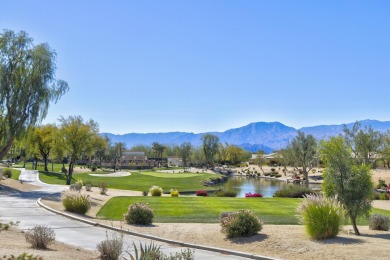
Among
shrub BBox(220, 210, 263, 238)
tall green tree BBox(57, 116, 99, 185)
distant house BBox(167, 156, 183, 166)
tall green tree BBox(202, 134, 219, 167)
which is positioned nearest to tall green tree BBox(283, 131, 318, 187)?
tall green tree BBox(57, 116, 99, 185)

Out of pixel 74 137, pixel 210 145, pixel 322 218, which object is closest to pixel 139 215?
pixel 322 218

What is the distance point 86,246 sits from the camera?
14953mm

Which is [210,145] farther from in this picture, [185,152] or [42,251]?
[42,251]

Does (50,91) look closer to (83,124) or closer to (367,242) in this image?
(83,124)

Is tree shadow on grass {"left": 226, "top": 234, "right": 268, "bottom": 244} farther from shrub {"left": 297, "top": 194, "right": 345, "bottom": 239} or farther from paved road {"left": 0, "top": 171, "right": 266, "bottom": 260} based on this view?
shrub {"left": 297, "top": 194, "right": 345, "bottom": 239}

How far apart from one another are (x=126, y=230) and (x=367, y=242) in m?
9.80

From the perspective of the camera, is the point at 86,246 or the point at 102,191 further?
the point at 102,191

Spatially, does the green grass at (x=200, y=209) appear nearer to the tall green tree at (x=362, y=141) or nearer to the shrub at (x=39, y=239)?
the shrub at (x=39, y=239)

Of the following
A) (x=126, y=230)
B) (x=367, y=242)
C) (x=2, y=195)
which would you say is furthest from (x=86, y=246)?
(x=2, y=195)

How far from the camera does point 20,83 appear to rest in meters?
36.6

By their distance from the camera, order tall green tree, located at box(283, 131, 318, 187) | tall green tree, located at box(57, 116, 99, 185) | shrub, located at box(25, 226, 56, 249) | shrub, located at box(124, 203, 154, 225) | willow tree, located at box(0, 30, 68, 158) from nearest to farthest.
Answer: shrub, located at box(25, 226, 56, 249) < shrub, located at box(124, 203, 154, 225) < willow tree, located at box(0, 30, 68, 158) < tall green tree, located at box(57, 116, 99, 185) < tall green tree, located at box(283, 131, 318, 187)

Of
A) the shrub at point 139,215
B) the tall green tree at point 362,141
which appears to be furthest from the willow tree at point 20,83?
the tall green tree at point 362,141

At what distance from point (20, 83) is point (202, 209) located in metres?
20.0

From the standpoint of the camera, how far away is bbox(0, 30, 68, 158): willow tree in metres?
36.5
